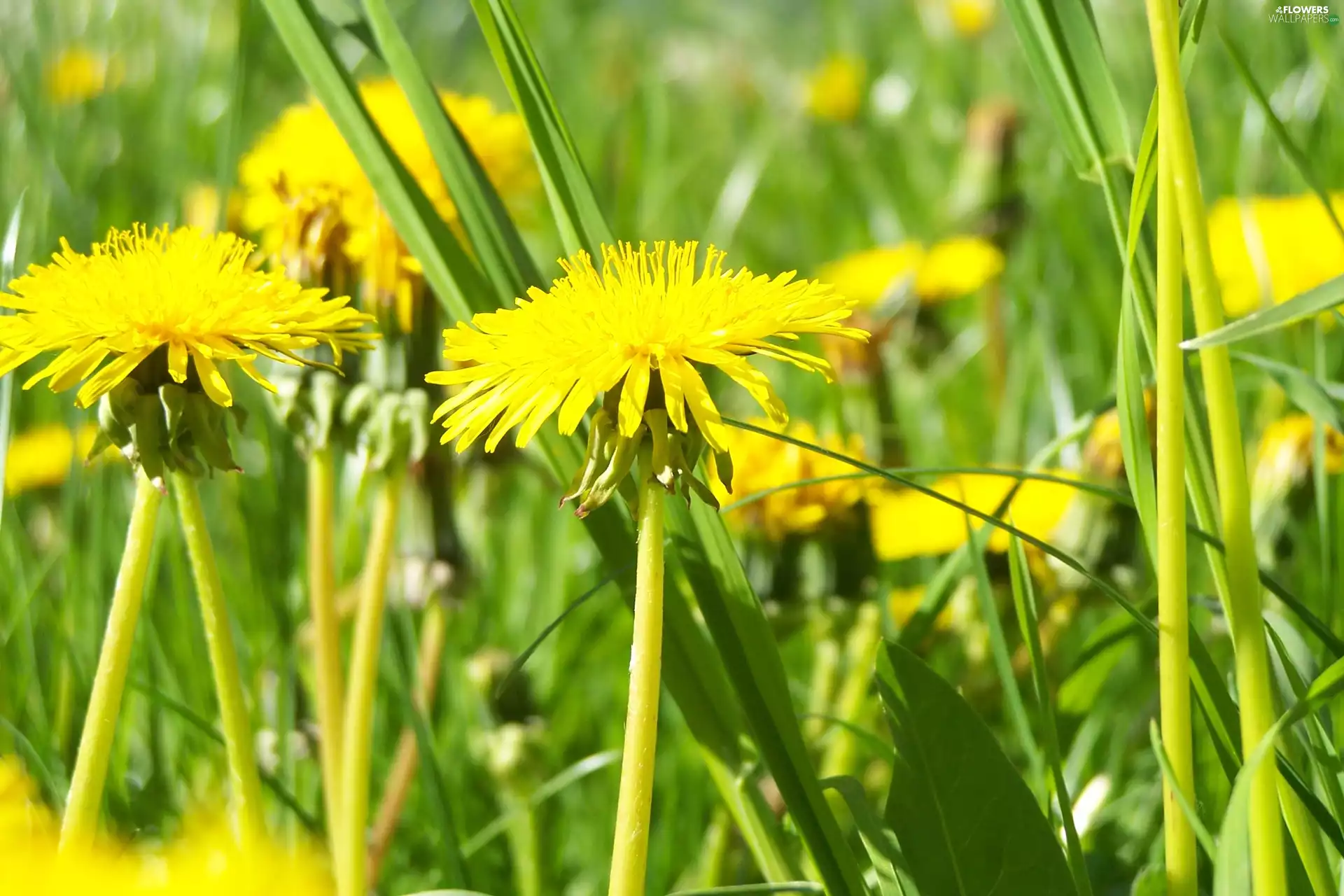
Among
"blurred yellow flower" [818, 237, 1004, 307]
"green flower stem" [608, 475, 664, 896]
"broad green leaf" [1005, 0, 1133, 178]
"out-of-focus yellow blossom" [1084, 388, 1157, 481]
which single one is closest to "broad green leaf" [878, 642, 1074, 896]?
"green flower stem" [608, 475, 664, 896]

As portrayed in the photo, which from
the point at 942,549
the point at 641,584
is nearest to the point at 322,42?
the point at 641,584

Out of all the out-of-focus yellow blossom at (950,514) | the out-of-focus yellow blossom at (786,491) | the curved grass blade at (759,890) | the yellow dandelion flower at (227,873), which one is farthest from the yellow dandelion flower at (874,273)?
the yellow dandelion flower at (227,873)

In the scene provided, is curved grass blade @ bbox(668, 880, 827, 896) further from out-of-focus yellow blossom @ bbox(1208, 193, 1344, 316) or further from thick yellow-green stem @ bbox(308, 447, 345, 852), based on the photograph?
out-of-focus yellow blossom @ bbox(1208, 193, 1344, 316)

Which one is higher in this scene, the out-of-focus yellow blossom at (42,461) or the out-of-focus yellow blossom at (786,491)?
→ the out-of-focus yellow blossom at (42,461)

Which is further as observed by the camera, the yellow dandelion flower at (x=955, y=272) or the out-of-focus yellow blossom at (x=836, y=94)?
the out-of-focus yellow blossom at (x=836, y=94)

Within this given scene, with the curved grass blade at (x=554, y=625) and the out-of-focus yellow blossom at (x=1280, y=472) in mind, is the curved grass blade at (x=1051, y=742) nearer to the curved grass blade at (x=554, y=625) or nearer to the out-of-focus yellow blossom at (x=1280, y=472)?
the curved grass blade at (x=554, y=625)

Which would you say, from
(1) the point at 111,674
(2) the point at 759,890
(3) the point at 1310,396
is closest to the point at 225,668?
(1) the point at 111,674
